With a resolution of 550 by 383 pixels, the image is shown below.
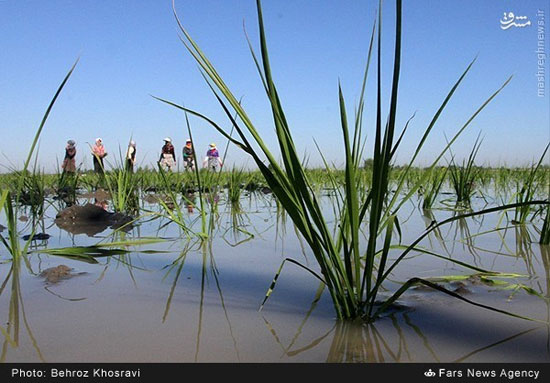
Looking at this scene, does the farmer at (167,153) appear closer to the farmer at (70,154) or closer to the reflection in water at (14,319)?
the farmer at (70,154)

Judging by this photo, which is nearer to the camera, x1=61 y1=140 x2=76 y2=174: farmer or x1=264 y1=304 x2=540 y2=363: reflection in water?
x1=264 y1=304 x2=540 y2=363: reflection in water

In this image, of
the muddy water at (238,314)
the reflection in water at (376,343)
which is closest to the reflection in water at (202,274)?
the muddy water at (238,314)

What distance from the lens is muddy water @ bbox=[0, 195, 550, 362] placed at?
1.00 metres

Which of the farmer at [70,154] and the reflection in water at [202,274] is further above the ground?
the farmer at [70,154]

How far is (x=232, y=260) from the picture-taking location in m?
1.89

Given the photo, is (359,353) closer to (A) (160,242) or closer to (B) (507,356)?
(B) (507,356)

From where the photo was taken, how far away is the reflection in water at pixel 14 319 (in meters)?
1.04

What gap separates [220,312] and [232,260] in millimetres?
642

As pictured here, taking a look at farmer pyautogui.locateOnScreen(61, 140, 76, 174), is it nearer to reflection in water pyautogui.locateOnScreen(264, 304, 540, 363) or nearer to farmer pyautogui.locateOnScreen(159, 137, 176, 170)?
farmer pyautogui.locateOnScreen(159, 137, 176, 170)
